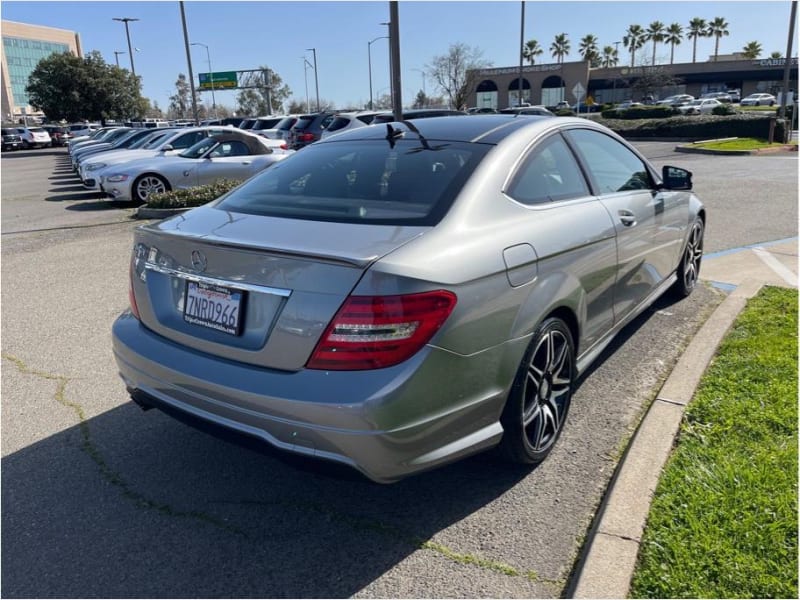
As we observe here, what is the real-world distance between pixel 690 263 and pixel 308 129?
16231 mm

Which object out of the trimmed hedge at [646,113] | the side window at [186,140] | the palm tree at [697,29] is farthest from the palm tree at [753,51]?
the side window at [186,140]

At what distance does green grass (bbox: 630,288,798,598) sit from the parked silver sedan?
0.68 meters

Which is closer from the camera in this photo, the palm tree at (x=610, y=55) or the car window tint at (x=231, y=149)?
the car window tint at (x=231, y=149)

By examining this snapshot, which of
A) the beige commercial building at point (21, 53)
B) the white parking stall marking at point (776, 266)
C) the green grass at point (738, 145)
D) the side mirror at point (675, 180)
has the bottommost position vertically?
the white parking stall marking at point (776, 266)

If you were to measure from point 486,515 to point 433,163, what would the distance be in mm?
1730

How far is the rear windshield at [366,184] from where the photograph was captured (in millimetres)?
2895

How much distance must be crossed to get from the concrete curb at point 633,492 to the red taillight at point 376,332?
110 centimetres

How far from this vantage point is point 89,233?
9.98m

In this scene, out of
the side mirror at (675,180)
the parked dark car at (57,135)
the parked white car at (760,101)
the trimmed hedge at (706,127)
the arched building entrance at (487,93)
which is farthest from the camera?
the arched building entrance at (487,93)

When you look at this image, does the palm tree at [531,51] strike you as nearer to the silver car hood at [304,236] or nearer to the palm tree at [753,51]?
the palm tree at [753,51]

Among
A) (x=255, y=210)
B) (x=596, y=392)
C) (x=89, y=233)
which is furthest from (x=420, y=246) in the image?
(x=89, y=233)

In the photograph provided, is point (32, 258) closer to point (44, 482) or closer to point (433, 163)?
point (44, 482)

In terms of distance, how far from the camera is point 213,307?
2686mm

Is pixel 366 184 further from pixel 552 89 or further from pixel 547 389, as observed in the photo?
pixel 552 89
